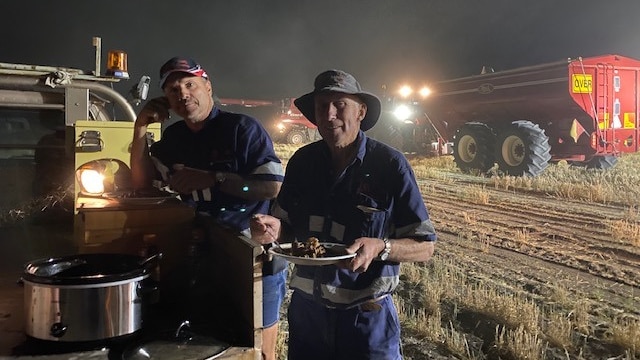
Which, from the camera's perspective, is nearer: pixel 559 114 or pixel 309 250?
pixel 309 250

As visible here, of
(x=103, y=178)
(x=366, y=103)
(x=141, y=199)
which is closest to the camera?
(x=366, y=103)

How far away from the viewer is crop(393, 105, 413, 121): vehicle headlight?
12.3 meters

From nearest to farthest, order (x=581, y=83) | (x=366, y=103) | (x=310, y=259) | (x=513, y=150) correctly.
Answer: (x=310, y=259)
(x=366, y=103)
(x=581, y=83)
(x=513, y=150)

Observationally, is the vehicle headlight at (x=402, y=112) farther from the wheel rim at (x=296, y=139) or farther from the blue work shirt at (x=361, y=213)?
the blue work shirt at (x=361, y=213)

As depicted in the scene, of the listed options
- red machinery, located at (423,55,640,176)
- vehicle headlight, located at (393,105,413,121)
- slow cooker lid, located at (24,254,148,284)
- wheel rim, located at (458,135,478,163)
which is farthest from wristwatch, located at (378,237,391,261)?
vehicle headlight, located at (393,105,413,121)

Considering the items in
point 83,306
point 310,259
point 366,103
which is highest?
point 366,103

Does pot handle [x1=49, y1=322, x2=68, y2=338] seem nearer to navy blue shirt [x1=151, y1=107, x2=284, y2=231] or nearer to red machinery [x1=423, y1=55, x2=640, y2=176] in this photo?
navy blue shirt [x1=151, y1=107, x2=284, y2=231]

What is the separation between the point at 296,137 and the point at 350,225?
1212cm

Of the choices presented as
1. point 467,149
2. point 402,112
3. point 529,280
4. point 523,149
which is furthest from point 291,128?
point 529,280

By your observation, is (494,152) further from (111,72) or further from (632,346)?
(111,72)

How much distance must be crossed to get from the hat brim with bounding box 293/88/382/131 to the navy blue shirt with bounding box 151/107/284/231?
267mm

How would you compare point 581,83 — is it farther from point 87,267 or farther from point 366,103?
point 87,267

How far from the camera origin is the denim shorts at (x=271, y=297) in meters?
2.07

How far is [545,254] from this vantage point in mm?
4895
